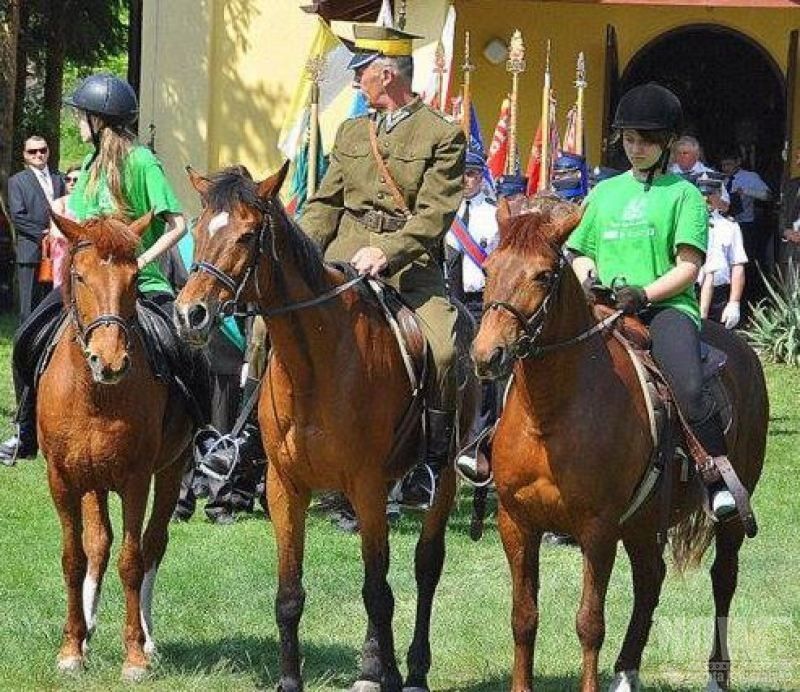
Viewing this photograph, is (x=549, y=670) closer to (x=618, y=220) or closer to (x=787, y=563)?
(x=618, y=220)

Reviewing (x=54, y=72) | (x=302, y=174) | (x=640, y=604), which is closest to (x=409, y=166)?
(x=640, y=604)

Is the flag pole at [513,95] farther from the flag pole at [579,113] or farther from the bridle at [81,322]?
the bridle at [81,322]

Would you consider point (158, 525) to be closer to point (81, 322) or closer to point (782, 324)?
point (81, 322)

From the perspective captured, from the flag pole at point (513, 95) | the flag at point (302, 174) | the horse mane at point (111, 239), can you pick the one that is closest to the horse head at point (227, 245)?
the horse mane at point (111, 239)

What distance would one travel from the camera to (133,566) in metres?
8.62

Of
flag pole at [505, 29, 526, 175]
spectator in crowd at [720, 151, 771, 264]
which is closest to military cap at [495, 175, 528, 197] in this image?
flag pole at [505, 29, 526, 175]

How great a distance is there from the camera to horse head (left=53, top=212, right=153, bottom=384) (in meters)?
7.93

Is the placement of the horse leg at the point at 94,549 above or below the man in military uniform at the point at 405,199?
below

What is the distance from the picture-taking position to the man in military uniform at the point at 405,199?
8.73 m

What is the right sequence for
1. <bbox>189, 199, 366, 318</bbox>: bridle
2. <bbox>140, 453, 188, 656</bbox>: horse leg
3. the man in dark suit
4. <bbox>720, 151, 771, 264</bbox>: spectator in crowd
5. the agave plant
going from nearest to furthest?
<bbox>189, 199, 366, 318</bbox>: bridle, <bbox>140, 453, 188, 656</bbox>: horse leg, the man in dark suit, the agave plant, <bbox>720, 151, 771, 264</bbox>: spectator in crowd

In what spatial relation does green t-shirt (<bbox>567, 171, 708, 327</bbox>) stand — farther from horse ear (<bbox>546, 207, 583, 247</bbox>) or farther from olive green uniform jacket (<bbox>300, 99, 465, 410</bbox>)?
olive green uniform jacket (<bbox>300, 99, 465, 410</bbox>)

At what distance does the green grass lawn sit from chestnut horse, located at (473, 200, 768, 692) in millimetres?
948

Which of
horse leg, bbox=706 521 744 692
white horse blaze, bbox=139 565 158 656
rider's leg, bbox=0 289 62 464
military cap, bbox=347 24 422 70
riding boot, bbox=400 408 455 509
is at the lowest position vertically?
white horse blaze, bbox=139 565 158 656

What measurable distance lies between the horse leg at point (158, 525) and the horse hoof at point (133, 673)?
0.60m
